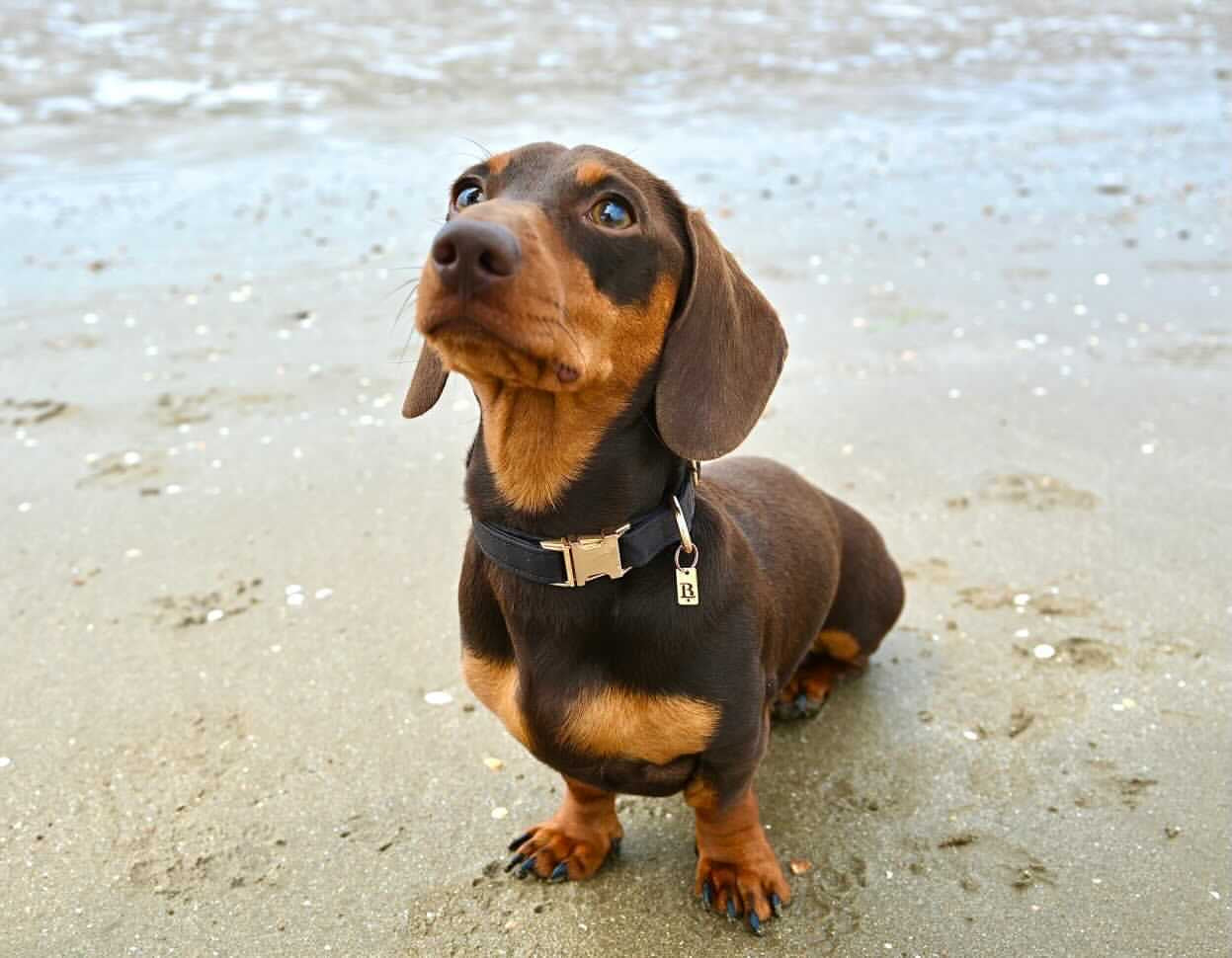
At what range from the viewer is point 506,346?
7.61 feet

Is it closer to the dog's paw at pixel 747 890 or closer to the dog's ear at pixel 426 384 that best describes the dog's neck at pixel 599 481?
the dog's ear at pixel 426 384

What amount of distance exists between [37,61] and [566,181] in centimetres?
1528

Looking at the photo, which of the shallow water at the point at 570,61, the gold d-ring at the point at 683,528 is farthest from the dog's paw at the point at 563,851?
the shallow water at the point at 570,61

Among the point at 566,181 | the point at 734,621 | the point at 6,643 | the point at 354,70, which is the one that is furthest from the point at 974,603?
the point at 354,70

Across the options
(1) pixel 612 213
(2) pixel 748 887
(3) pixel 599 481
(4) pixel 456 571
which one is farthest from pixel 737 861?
(4) pixel 456 571

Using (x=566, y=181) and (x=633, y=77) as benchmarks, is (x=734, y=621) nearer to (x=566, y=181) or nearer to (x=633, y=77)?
(x=566, y=181)

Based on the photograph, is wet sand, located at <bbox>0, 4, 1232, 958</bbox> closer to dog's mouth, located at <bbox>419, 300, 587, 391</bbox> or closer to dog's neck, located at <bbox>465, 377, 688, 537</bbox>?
dog's neck, located at <bbox>465, 377, 688, 537</bbox>

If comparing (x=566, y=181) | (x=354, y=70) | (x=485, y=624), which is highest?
(x=566, y=181)

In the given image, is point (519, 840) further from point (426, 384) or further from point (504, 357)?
point (504, 357)

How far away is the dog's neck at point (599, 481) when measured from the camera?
269cm

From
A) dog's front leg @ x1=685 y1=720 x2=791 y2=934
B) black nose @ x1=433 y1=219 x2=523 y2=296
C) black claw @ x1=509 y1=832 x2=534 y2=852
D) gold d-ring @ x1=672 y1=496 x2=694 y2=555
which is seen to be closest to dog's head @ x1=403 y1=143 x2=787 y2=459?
black nose @ x1=433 y1=219 x2=523 y2=296

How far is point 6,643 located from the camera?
4.32m

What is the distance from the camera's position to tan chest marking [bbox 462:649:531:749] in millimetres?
2867

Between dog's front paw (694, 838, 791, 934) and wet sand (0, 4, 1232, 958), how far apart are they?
0.06m
